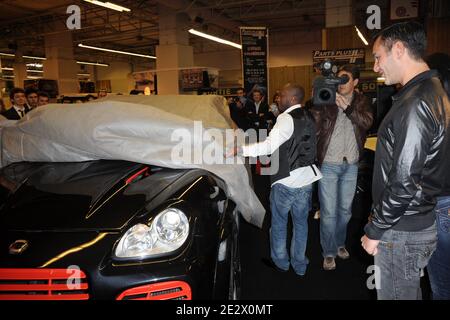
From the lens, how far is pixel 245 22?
1836cm

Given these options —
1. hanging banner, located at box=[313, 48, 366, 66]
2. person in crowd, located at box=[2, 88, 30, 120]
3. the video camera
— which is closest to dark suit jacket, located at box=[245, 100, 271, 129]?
hanging banner, located at box=[313, 48, 366, 66]

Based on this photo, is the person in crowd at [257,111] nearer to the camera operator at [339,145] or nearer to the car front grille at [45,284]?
the camera operator at [339,145]

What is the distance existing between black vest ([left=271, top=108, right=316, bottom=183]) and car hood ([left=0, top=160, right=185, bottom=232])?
1014mm

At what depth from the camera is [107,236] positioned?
154 cm

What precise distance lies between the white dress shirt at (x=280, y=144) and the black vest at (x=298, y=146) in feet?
0.14

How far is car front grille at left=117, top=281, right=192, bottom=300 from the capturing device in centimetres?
145

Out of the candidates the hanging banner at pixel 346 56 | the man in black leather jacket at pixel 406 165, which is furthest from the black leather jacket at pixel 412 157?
the hanging banner at pixel 346 56

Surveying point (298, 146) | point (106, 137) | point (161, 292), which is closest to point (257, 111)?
point (298, 146)

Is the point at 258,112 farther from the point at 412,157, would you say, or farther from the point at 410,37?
the point at 412,157

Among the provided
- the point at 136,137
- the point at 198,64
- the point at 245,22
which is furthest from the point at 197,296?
the point at 198,64

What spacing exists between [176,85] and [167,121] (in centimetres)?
1191

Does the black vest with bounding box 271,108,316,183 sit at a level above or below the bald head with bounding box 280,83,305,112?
below

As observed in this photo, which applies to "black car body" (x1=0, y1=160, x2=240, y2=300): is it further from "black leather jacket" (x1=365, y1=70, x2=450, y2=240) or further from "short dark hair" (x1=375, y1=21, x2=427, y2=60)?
"short dark hair" (x1=375, y1=21, x2=427, y2=60)
